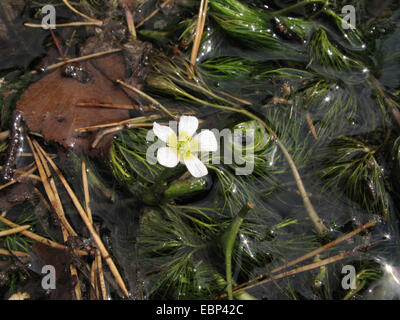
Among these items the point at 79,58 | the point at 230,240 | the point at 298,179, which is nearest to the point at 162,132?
the point at 230,240

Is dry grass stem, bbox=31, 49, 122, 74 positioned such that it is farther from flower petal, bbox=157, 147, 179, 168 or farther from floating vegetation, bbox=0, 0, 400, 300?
flower petal, bbox=157, 147, 179, 168

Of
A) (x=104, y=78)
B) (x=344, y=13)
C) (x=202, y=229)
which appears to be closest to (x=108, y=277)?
(x=202, y=229)

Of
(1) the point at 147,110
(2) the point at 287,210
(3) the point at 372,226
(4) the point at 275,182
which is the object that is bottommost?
(3) the point at 372,226

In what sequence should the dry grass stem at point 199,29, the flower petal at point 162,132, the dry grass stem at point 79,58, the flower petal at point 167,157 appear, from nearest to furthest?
the flower petal at point 167,157 < the flower petal at point 162,132 < the dry grass stem at point 79,58 < the dry grass stem at point 199,29

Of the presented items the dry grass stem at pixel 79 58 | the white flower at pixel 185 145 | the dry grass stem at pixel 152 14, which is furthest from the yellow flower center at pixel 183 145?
the dry grass stem at pixel 152 14

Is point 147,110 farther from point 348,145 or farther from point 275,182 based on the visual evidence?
point 348,145

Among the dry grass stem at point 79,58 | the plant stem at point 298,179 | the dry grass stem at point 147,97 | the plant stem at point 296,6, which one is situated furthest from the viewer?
the plant stem at point 296,6

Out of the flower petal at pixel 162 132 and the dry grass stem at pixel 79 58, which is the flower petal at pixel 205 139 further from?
the dry grass stem at pixel 79 58

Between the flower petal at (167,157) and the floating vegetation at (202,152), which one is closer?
the flower petal at (167,157)
